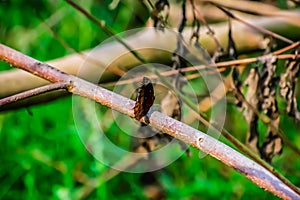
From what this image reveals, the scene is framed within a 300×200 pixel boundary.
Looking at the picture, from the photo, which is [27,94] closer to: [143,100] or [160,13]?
[143,100]

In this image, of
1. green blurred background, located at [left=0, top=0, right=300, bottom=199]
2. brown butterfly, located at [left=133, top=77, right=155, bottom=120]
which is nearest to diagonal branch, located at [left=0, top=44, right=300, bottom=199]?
brown butterfly, located at [left=133, top=77, right=155, bottom=120]

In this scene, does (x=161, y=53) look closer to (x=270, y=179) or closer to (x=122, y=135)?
(x=122, y=135)

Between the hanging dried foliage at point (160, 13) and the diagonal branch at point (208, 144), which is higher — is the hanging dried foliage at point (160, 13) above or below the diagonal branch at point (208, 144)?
above

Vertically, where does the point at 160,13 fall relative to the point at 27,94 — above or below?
above

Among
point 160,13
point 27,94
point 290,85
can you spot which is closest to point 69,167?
point 160,13

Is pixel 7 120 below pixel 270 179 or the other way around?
below

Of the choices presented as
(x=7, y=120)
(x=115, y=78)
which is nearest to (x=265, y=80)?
(x=115, y=78)

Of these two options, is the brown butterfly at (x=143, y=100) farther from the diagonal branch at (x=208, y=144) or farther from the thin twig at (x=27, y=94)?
the thin twig at (x=27, y=94)

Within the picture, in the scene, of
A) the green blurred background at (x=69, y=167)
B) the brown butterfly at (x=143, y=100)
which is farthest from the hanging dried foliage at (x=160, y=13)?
the brown butterfly at (x=143, y=100)
